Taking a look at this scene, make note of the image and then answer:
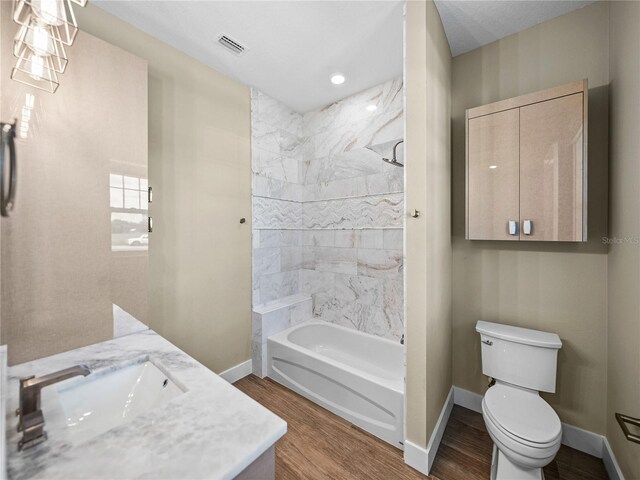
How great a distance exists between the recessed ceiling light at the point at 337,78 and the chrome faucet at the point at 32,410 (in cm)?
262

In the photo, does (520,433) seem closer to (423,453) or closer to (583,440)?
(423,453)

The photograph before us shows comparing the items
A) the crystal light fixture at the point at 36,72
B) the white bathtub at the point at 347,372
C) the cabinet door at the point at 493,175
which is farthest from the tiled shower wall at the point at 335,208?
the crystal light fixture at the point at 36,72

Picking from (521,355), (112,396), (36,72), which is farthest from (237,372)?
(36,72)

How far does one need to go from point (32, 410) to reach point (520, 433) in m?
2.00

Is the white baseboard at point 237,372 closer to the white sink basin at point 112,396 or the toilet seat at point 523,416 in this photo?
the white sink basin at point 112,396

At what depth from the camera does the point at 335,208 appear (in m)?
2.97

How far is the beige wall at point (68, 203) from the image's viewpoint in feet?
4.16

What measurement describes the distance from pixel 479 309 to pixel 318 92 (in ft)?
8.13

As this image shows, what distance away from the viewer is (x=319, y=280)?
312cm

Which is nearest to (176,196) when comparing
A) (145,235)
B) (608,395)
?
→ (145,235)

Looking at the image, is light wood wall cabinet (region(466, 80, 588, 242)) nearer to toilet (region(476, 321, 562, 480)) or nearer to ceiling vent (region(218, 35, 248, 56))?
toilet (region(476, 321, 562, 480))

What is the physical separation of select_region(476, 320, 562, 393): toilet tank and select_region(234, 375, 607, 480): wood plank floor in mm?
465

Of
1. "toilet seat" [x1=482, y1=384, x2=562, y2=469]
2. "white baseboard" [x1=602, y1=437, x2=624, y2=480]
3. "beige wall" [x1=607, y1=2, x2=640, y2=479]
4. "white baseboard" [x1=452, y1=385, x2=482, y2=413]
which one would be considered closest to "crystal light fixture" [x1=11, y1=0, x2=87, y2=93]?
"beige wall" [x1=607, y1=2, x2=640, y2=479]

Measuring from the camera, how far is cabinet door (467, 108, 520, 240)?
5.79ft
